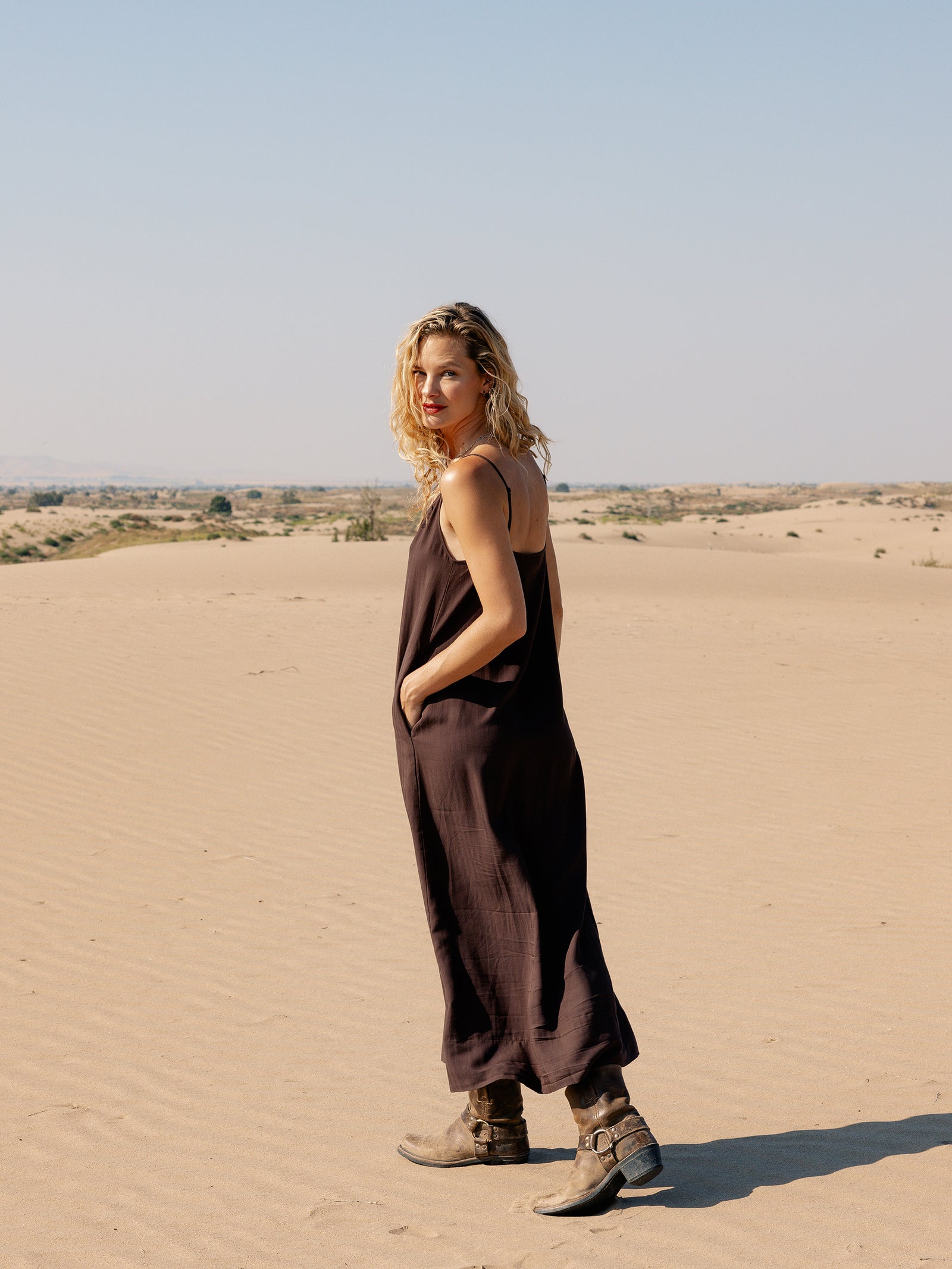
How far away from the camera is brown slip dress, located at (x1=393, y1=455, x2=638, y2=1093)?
9.23 feet

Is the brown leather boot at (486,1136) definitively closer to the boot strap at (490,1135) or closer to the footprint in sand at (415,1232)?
the boot strap at (490,1135)

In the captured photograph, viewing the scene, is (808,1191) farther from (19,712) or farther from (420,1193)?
(19,712)

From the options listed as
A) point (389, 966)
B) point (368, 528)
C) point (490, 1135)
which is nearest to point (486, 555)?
point (490, 1135)

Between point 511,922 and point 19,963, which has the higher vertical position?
point 511,922

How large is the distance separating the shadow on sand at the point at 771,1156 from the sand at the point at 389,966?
0.01m

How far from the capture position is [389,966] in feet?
16.5

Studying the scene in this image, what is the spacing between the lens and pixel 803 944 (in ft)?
17.0

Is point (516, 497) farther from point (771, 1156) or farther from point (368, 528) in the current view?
point (368, 528)

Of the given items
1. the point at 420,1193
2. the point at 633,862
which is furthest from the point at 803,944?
the point at 420,1193

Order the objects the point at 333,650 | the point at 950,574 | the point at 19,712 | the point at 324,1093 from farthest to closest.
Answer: the point at 950,574
the point at 333,650
the point at 19,712
the point at 324,1093

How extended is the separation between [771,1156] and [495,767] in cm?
127

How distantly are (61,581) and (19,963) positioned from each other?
16.5 m

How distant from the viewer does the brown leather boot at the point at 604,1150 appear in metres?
2.69

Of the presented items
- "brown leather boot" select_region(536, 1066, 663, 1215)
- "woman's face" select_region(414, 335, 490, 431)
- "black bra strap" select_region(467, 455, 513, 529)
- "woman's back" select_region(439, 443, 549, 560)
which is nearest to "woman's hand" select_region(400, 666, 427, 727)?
"woman's back" select_region(439, 443, 549, 560)
